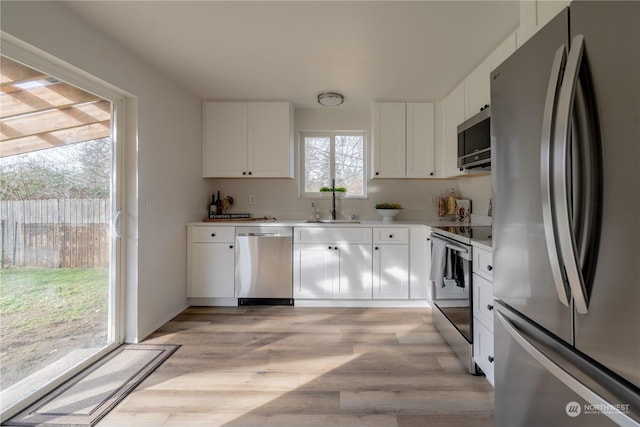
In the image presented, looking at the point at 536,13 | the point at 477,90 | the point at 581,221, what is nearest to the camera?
the point at 581,221

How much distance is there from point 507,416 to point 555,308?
47 cm

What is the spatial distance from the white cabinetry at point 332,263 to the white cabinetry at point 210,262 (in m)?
0.70

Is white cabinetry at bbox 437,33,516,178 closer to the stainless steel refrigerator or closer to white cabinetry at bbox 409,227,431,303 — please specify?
white cabinetry at bbox 409,227,431,303

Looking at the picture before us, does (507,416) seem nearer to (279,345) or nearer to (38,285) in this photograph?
(279,345)

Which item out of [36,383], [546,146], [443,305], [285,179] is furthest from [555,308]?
[285,179]

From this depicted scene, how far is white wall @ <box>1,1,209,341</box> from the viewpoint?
5.21 ft

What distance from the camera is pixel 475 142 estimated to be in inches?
89.0

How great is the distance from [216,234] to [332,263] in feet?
4.16

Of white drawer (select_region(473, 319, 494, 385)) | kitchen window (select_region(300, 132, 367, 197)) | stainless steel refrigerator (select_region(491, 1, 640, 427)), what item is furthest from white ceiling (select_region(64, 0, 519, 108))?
white drawer (select_region(473, 319, 494, 385))

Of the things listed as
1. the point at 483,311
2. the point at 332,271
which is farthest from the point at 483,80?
the point at 332,271

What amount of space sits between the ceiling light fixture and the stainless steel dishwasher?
4.72ft

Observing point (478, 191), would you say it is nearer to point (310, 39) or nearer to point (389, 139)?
point (389, 139)

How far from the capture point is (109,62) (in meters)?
1.96

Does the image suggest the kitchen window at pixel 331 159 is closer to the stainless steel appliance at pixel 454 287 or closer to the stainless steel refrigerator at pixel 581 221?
the stainless steel appliance at pixel 454 287
